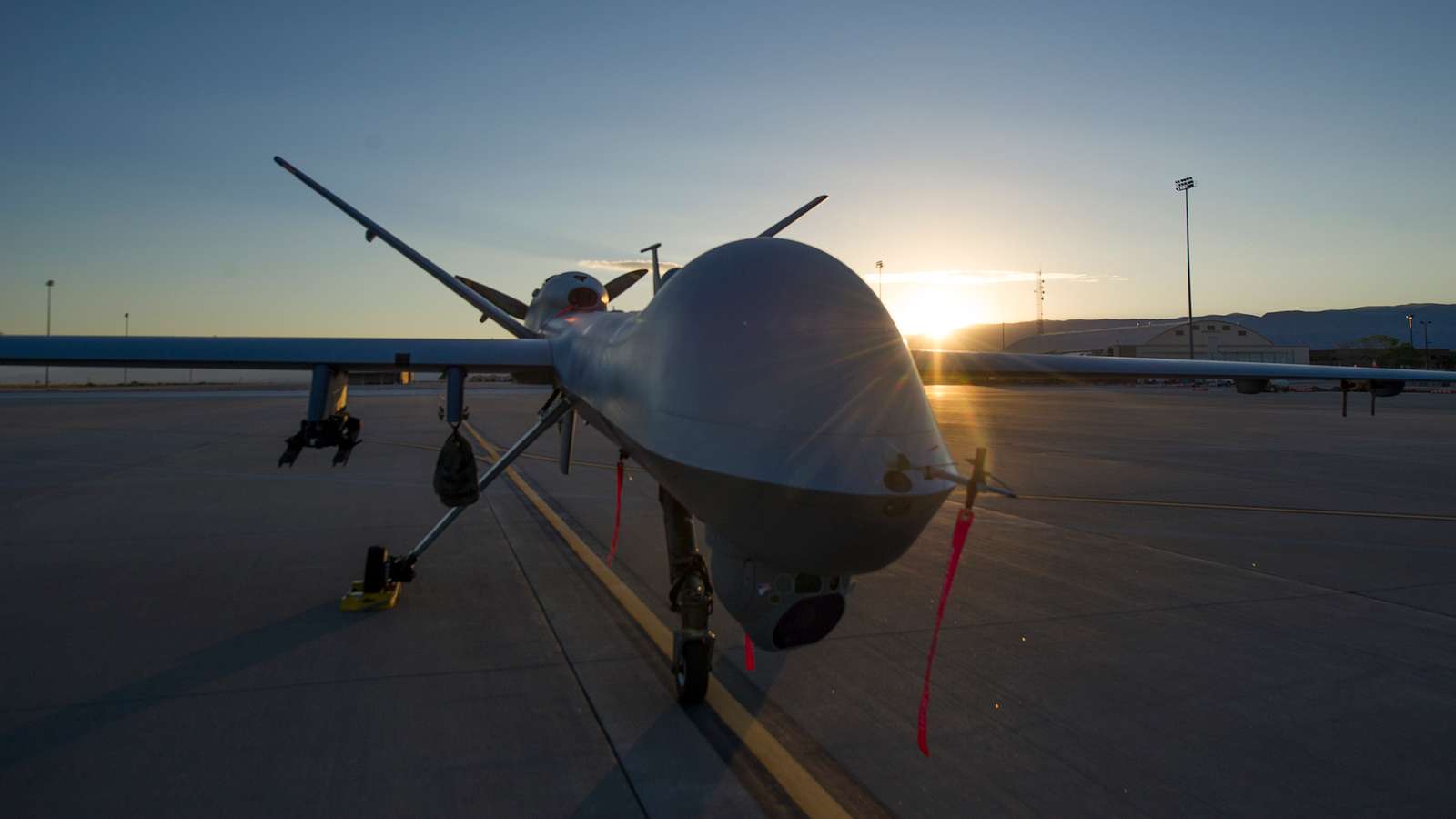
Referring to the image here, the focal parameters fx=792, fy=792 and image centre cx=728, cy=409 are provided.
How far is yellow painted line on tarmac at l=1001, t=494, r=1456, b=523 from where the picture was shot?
39.0 feet

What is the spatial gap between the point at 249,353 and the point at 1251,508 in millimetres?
13934

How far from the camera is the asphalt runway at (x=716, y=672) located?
14.3 ft

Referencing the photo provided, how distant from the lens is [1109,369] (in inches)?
274

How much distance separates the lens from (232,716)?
5.30 m

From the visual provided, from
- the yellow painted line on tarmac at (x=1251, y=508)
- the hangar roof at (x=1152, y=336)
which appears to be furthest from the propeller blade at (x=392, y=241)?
the hangar roof at (x=1152, y=336)

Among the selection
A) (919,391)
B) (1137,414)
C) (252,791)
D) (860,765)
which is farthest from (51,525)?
(1137,414)

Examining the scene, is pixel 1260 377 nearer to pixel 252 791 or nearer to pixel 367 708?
pixel 367 708

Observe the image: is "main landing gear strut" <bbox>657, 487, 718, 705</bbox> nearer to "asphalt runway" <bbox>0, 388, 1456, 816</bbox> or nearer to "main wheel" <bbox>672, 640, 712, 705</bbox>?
"main wheel" <bbox>672, 640, 712, 705</bbox>

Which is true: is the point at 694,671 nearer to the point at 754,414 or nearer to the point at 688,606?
the point at 688,606

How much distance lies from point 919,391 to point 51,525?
13829mm

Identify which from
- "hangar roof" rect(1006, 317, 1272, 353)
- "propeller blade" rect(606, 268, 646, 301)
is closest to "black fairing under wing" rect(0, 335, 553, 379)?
"propeller blade" rect(606, 268, 646, 301)

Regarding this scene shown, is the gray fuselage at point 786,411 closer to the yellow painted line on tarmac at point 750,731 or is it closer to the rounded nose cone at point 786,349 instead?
the rounded nose cone at point 786,349

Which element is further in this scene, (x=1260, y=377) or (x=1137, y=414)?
(x=1137, y=414)

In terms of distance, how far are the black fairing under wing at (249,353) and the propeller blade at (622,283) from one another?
5.02 metres
